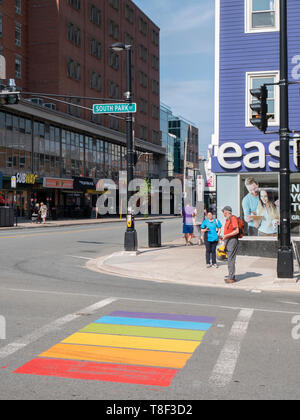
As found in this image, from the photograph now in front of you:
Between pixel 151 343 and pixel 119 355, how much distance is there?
0.68 m

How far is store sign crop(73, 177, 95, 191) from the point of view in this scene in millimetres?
55134

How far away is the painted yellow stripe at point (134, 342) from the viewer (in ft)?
20.7

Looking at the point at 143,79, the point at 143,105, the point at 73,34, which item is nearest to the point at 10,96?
the point at 73,34

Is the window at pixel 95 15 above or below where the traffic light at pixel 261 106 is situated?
above

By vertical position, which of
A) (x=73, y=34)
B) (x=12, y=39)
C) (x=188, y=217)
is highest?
(x=73, y=34)

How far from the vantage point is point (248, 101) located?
1794 cm

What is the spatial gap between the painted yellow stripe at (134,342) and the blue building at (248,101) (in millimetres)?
11284

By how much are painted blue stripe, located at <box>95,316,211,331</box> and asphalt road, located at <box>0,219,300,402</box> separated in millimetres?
117

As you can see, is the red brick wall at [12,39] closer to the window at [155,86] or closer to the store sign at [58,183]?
the store sign at [58,183]

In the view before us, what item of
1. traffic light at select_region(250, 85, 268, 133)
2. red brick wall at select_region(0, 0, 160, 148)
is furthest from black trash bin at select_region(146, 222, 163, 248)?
red brick wall at select_region(0, 0, 160, 148)

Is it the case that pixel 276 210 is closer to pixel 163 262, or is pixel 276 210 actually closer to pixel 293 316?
pixel 163 262

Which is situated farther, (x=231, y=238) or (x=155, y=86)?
(x=155, y=86)

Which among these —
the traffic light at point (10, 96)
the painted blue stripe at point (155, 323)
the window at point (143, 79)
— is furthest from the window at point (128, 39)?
the painted blue stripe at point (155, 323)

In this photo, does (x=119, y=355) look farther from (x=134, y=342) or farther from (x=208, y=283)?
(x=208, y=283)
